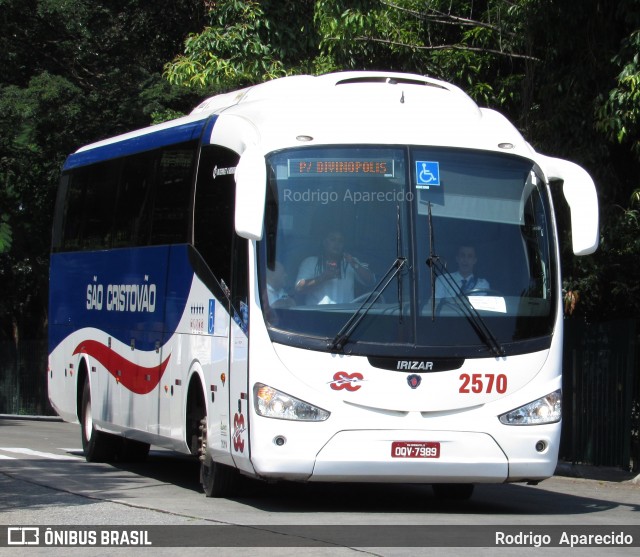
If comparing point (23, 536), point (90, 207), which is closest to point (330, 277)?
point (23, 536)

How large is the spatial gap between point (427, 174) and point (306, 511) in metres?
2.91

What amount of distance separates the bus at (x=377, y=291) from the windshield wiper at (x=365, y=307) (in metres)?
0.01

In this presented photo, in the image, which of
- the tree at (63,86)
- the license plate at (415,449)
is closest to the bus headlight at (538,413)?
the license plate at (415,449)

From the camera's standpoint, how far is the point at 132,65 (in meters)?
31.1

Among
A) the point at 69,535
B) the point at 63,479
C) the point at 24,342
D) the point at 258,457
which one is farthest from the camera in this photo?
the point at 24,342

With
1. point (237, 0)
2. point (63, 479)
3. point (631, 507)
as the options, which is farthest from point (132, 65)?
point (631, 507)

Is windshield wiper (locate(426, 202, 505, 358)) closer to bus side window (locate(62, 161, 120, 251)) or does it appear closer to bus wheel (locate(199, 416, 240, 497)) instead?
bus wheel (locate(199, 416, 240, 497))

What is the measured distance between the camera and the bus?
10.1 m

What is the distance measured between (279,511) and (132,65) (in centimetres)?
2213

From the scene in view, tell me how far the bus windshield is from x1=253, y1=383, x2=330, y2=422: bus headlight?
16.5 inches

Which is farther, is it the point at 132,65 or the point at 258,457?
the point at 132,65

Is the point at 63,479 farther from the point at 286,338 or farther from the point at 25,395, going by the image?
the point at 25,395

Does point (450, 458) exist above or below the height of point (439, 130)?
below

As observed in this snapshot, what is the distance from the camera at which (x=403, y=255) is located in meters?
10.4
